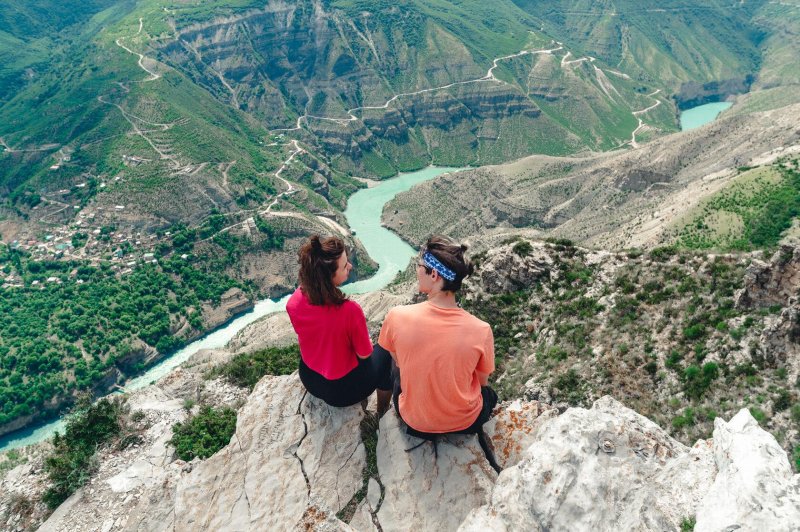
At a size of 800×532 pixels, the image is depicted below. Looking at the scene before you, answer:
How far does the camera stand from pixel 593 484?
787 centimetres

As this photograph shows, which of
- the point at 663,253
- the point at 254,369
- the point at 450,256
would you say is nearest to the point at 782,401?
the point at 663,253

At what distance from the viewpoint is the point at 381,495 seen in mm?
9664

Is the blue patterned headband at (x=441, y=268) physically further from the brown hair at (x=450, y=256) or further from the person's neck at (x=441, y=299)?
the person's neck at (x=441, y=299)

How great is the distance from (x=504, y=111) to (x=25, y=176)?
6412 inches

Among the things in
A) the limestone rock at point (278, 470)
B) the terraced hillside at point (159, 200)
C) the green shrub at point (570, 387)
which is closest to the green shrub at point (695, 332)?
the green shrub at point (570, 387)

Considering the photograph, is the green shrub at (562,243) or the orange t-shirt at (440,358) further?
the green shrub at (562,243)

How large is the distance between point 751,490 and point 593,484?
2149 mm

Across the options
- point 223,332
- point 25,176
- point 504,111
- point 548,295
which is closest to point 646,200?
point 548,295

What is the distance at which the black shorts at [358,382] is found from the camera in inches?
420

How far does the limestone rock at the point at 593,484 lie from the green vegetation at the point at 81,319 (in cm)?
8863

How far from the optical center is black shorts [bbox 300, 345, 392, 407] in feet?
35.0

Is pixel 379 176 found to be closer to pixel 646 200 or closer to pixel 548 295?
pixel 646 200

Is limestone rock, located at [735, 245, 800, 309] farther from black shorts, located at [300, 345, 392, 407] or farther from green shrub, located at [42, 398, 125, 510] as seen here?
green shrub, located at [42, 398, 125, 510]

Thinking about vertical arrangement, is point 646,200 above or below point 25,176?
above
